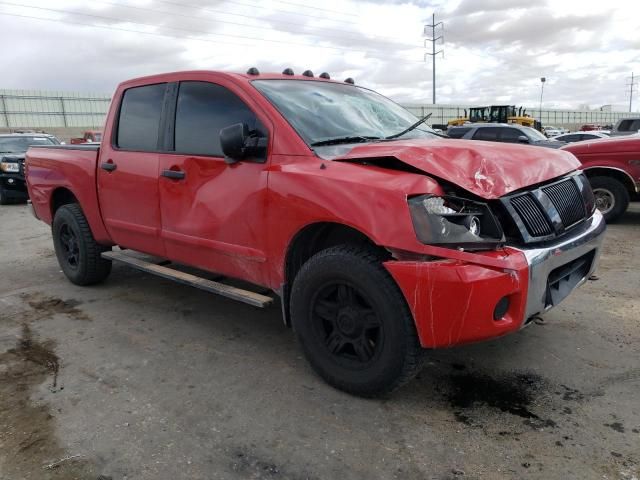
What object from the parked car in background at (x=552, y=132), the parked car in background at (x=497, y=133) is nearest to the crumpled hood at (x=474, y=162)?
the parked car in background at (x=497, y=133)

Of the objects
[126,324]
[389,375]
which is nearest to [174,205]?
[126,324]

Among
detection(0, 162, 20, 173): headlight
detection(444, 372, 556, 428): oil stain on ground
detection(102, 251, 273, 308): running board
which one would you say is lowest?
detection(444, 372, 556, 428): oil stain on ground

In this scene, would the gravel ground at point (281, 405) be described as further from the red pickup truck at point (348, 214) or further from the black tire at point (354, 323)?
the red pickup truck at point (348, 214)

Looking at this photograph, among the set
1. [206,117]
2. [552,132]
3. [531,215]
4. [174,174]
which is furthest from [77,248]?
[552,132]

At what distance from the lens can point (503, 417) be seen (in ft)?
9.22

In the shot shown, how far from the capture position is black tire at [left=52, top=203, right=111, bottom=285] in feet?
16.7

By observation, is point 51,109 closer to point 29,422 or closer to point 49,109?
point 49,109

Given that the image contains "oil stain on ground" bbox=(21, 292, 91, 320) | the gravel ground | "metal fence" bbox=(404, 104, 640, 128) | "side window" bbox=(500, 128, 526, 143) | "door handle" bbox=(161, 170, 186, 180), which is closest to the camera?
the gravel ground

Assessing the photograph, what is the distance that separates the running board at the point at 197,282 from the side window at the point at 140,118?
97cm

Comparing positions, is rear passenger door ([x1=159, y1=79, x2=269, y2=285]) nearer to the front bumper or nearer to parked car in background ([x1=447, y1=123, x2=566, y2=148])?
the front bumper

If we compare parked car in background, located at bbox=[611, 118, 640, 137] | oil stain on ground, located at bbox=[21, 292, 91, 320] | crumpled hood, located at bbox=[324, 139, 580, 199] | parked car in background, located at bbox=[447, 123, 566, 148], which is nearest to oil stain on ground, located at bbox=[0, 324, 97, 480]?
oil stain on ground, located at bbox=[21, 292, 91, 320]

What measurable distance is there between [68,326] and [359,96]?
118 inches

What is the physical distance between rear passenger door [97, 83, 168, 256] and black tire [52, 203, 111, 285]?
462mm

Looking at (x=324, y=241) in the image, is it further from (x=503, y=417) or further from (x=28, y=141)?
(x=28, y=141)
